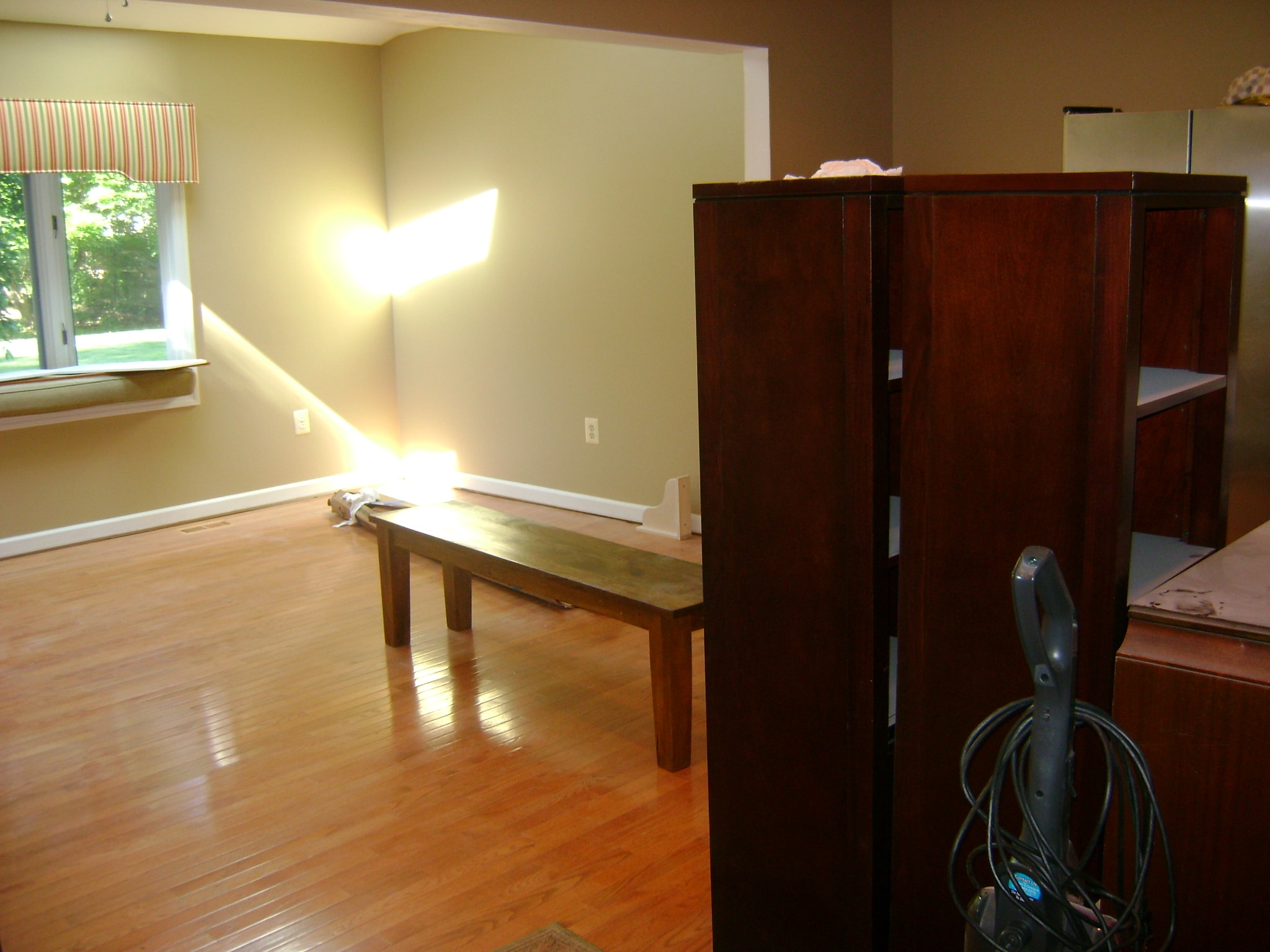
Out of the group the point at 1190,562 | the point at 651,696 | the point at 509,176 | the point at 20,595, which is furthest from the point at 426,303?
the point at 1190,562

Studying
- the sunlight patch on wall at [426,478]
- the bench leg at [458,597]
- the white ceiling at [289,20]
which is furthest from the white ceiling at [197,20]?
the sunlight patch on wall at [426,478]

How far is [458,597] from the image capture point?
11.9 ft

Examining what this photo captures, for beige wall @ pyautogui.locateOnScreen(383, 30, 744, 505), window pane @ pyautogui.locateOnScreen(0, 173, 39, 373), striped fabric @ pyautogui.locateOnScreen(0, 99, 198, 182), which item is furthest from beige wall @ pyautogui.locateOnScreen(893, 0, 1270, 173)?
window pane @ pyautogui.locateOnScreen(0, 173, 39, 373)

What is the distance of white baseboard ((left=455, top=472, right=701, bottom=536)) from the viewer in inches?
194

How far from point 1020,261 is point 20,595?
400cm

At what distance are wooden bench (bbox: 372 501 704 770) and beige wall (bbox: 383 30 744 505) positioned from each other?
1.36 meters

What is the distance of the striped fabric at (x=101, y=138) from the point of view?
450 centimetres

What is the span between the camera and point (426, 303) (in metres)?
5.75

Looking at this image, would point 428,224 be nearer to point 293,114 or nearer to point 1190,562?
point 293,114

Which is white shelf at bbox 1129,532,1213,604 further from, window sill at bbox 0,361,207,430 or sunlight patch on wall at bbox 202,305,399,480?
sunlight patch on wall at bbox 202,305,399,480

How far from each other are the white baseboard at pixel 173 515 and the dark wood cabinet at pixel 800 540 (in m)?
3.98

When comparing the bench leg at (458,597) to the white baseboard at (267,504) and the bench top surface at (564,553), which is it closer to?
the bench top surface at (564,553)

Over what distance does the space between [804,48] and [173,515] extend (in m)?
3.53

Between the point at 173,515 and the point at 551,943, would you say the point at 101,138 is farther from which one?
the point at 551,943
